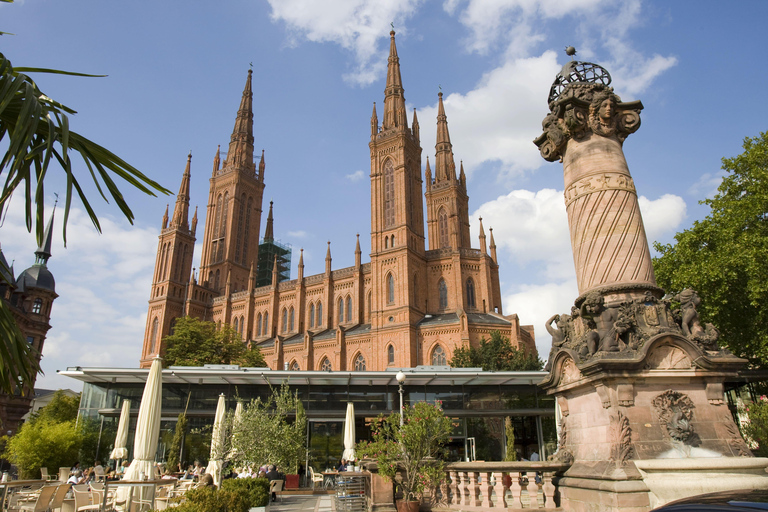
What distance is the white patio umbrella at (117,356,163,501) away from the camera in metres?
11.7

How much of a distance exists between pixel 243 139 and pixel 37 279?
35.0 meters

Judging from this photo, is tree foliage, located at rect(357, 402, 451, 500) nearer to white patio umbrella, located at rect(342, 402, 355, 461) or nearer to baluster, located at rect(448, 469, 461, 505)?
baluster, located at rect(448, 469, 461, 505)

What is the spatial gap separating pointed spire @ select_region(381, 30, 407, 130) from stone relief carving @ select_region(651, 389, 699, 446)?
49.8m

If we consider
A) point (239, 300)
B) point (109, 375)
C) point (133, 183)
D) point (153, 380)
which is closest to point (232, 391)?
point (109, 375)

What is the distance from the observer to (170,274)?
63375mm

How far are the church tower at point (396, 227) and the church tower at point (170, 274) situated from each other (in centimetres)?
2562

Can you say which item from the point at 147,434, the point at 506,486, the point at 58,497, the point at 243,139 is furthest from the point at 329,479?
the point at 243,139

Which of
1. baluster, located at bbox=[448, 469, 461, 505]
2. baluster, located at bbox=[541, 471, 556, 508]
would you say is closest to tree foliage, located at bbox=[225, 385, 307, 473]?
baluster, located at bbox=[448, 469, 461, 505]

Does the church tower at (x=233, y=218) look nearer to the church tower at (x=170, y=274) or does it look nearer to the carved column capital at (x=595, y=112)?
the church tower at (x=170, y=274)

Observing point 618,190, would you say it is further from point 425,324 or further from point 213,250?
point 213,250

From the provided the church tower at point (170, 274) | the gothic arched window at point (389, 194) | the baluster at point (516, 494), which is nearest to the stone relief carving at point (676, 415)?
the baluster at point (516, 494)

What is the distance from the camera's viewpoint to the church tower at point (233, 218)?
225 ft

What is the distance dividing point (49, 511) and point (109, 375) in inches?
609

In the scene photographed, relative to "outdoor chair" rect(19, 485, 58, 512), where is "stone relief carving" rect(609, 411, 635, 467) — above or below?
above
